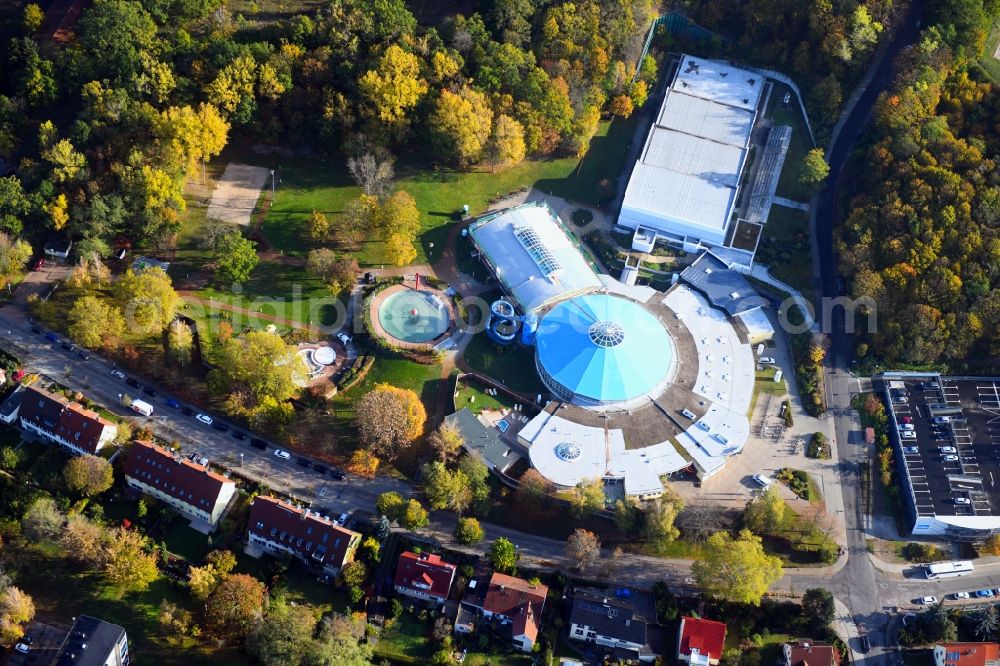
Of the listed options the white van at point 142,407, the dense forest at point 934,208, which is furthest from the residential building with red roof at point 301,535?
the dense forest at point 934,208

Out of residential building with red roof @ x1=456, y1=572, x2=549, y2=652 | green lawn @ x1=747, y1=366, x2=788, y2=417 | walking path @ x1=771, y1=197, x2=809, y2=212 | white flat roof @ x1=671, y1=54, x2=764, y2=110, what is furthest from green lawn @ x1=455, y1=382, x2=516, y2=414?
white flat roof @ x1=671, y1=54, x2=764, y2=110

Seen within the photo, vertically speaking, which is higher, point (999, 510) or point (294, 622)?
point (999, 510)

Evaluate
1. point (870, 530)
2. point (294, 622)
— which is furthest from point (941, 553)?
point (294, 622)

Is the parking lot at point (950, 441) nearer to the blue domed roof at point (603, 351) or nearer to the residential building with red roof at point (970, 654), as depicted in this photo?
the residential building with red roof at point (970, 654)

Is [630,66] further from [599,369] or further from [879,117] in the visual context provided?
[599,369]

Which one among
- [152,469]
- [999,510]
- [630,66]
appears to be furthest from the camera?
[630,66]

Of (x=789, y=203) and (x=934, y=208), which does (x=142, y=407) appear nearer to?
(x=789, y=203)
